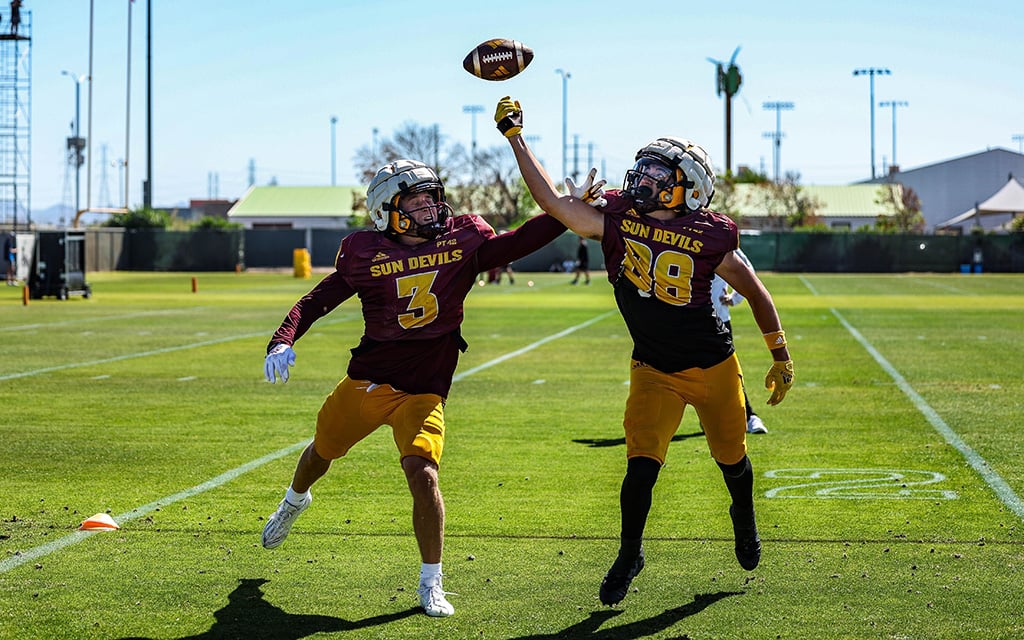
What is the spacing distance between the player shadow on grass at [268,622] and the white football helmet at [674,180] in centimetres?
198

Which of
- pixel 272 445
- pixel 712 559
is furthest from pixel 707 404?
pixel 272 445

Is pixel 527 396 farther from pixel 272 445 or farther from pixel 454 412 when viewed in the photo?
pixel 272 445

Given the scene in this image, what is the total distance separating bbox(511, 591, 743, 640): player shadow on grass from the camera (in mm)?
5312

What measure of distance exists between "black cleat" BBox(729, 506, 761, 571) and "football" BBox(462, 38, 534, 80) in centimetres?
223

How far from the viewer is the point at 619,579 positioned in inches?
225

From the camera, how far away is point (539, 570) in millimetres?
6355

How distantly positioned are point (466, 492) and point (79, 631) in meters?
3.31

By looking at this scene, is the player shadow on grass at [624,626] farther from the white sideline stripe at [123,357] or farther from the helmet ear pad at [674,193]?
the white sideline stripe at [123,357]

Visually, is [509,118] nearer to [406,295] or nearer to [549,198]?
[549,198]

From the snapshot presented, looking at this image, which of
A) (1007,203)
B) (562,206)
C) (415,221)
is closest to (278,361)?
(415,221)

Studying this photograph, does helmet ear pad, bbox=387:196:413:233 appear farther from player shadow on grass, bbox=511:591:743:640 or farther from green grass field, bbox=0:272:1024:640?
player shadow on grass, bbox=511:591:743:640

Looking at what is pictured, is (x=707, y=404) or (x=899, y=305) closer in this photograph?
(x=707, y=404)

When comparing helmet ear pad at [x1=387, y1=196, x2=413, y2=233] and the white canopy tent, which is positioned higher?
the white canopy tent

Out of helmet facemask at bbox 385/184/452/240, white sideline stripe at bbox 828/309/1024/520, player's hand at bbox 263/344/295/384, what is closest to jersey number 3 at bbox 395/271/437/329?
helmet facemask at bbox 385/184/452/240
